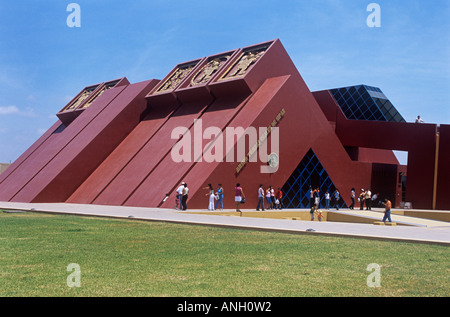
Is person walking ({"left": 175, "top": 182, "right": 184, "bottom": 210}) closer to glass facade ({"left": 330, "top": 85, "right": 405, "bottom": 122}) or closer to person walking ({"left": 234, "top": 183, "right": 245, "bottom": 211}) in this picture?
person walking ({"left": 234, "top": 183, "right": 245, "bottom": 211})

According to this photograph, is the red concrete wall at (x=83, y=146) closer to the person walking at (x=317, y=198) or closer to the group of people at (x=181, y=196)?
the group of people at (x=181, y=196)

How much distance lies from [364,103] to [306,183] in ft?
39.8

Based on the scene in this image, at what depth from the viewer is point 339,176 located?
91.5 feet

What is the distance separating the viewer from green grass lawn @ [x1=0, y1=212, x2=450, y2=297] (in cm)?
584

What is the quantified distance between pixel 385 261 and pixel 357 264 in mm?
695

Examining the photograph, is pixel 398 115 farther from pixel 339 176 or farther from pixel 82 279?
pixel 82 279

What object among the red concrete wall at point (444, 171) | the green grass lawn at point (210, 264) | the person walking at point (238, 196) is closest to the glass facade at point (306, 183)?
the person walking at point (238, 196)

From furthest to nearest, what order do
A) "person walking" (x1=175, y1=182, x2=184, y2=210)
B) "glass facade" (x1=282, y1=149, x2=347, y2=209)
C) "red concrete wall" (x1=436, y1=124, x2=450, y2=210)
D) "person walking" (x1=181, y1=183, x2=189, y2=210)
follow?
"red concrete wall" (x1=436, y1=124, x2=450, y2=210) < "glass facade" (x1=282, y1=149, x2=347, y2=209) < "person walking" (x1=175, y1=182, x2=184, y2=210) < "person walking" (x1=181, y1=183, x2=189, y2=210)

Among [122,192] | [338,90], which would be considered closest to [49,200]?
[122,192]

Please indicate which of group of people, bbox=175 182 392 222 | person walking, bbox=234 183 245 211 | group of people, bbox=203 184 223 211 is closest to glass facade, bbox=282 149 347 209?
group of people, bbox=175 182 392 222

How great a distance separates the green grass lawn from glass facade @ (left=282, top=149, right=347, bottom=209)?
1465cm

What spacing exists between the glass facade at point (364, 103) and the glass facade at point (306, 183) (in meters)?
10.5

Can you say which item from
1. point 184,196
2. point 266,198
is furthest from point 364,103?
point 184,196

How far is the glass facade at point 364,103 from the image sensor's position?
35.8m
